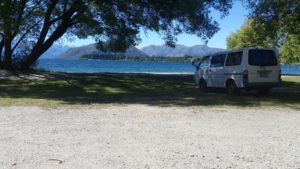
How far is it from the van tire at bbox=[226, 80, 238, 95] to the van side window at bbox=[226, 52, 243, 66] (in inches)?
28.8

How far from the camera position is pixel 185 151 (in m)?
7.34

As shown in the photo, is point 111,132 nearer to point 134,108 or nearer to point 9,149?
point 9,149

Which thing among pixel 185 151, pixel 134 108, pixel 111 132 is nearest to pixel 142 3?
pixel 134 108

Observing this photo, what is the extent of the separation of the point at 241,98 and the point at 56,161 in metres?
11.0

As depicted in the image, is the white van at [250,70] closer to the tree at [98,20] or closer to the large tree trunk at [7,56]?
the tree at [98,20]

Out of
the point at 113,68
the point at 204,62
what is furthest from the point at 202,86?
the point at 113,68

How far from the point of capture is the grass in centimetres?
1490

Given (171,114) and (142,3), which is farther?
(142,3)

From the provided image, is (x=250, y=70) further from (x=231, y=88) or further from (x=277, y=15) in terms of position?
(x=277, y=15)

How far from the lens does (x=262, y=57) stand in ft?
55.2

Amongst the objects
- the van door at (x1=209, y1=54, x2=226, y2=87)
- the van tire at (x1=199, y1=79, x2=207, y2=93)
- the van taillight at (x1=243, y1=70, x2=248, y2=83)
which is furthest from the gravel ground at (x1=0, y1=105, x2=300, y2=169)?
the van tire at (x1=199, y1=79, x2=207, y2=93)

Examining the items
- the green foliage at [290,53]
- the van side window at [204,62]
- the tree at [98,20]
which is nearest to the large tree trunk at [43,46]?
the tree at [98,20]

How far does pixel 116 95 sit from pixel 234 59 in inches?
188

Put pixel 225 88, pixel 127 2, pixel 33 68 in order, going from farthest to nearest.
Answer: pixel 33 68 → pixel 127 2 → pixel 225 88
